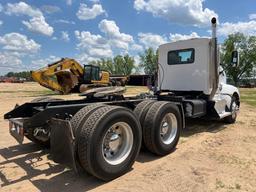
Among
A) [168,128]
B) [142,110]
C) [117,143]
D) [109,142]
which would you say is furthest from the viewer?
[168,128]

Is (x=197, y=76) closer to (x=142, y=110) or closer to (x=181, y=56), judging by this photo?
(x=181, y=56)

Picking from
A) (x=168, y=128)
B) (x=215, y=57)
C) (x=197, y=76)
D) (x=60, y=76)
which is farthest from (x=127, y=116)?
(x=60, y=76)

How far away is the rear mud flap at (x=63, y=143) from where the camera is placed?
376cm

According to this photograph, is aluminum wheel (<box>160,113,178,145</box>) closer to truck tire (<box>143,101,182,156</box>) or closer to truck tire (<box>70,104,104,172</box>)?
truck tire (<box>143,101,182,156</box>)

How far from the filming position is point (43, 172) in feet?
14.7

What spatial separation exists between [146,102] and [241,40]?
64207mm

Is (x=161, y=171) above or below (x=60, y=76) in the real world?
below

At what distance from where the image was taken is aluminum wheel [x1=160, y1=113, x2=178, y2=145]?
18.0 ft

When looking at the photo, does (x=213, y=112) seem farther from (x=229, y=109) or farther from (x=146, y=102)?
(x=146, y=102)

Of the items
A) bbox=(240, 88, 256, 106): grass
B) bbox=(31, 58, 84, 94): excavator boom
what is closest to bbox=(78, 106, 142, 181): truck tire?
bbox=(240, 88, 256, 106): grass

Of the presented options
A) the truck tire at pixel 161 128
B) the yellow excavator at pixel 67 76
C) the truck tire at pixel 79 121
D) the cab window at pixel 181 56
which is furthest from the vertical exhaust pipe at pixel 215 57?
the yellow excavator at pixel 67 76

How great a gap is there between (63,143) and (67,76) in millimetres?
19052

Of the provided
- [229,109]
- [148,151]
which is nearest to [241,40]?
[229,109]

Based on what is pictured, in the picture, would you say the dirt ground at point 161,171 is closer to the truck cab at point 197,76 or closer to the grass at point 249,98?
the truck cab at point 197,76
